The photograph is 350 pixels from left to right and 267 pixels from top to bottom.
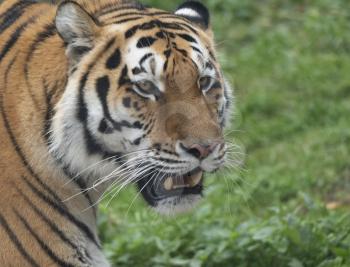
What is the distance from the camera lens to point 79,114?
379 cm

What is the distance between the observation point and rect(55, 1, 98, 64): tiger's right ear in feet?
12.3

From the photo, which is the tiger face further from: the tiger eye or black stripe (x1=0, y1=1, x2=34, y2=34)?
black stripe (x1=0, y1=1, x2=34, y2=34)

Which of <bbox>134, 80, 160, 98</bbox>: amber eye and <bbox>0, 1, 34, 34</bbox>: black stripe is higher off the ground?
<bbox>0, 1, 34, 34</bbox>: black stripe

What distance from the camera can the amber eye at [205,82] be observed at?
3812mm

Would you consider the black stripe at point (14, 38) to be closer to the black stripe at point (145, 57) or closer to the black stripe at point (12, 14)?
the black stripe at point (12, 14)

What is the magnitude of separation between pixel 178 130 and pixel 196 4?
81cm

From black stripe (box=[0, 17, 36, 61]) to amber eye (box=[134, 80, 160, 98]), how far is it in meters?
0.63

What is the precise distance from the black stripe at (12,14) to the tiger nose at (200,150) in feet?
3.34

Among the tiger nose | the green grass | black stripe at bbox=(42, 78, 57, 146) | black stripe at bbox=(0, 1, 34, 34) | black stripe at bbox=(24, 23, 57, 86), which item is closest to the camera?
the tiger nose

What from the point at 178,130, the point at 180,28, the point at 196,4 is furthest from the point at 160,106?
the point at 196,4

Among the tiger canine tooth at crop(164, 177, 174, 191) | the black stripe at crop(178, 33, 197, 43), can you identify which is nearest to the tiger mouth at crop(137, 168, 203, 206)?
the tiger canine tooth at crop(164, 177, 174, 191)

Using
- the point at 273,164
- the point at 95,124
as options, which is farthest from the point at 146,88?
the point at 273,164

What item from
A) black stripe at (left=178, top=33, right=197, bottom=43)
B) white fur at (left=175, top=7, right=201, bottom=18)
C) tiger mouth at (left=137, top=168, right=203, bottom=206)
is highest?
black stripe at (left=178, top=33, right=197, bottom=43)

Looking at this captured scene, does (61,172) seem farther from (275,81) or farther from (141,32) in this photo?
(275,81)
